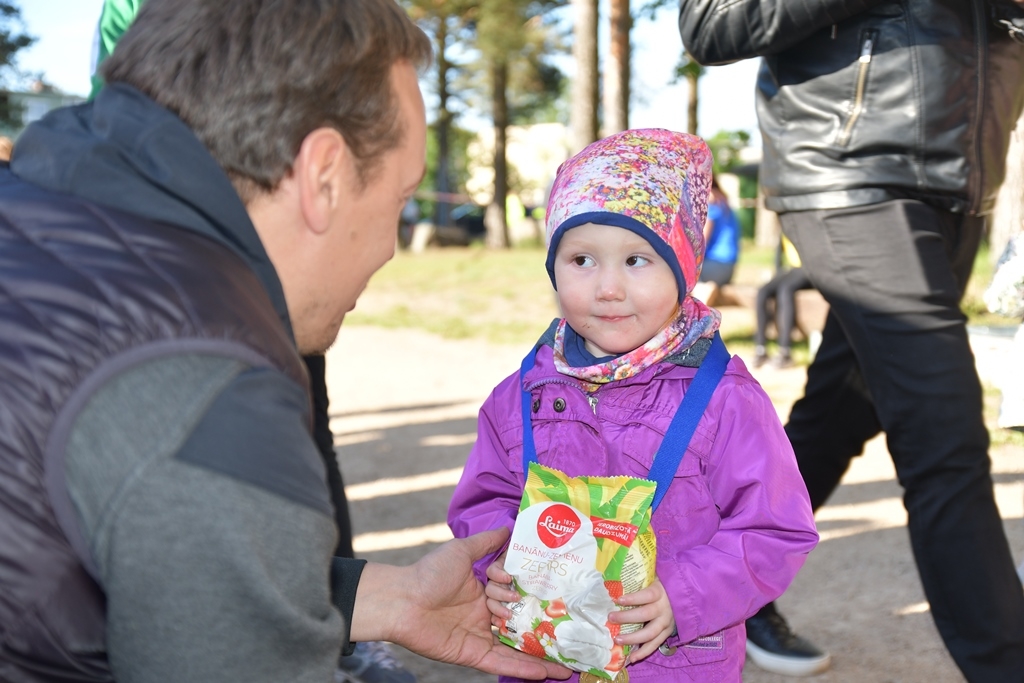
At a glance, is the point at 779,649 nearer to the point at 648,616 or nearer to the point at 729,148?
the point at 648,616

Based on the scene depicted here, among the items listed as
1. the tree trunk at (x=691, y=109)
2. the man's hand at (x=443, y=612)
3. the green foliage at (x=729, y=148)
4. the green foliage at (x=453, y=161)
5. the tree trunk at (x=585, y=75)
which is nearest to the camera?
the man's hand at (x=443, y=612)

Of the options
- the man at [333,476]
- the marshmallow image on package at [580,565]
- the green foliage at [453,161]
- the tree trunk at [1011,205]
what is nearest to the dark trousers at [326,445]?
the man at [333,476]

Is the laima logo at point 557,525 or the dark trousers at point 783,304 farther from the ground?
the laima logo at point 557,525

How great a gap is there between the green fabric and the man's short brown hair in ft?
5.40

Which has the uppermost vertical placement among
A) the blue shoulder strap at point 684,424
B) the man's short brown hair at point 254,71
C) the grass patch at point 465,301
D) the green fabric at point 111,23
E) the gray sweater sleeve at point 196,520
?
the green fabric at point 111,23

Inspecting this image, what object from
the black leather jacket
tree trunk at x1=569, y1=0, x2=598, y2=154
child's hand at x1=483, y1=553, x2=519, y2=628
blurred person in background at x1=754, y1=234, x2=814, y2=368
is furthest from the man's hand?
tree trunk at x1=569, y1=0, x2=598, y2=154

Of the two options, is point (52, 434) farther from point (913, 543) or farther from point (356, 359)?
point (356, 359)

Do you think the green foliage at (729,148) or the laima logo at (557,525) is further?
the green foliage at (729,148)

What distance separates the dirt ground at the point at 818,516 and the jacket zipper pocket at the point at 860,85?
1.58 m

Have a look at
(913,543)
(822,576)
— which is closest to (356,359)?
(822,576)

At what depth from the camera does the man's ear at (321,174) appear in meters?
1.31

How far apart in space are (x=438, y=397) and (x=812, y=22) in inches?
204

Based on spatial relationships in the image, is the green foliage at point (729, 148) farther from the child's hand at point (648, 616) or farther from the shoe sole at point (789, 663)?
the child's hand at point (648, 616)

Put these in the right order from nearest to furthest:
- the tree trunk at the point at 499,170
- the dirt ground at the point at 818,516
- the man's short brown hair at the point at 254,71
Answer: the man's short brown hair at the point at 254,71 → the dirt ground at the point at 818,516 → the tree trunk at the point at 499,170
